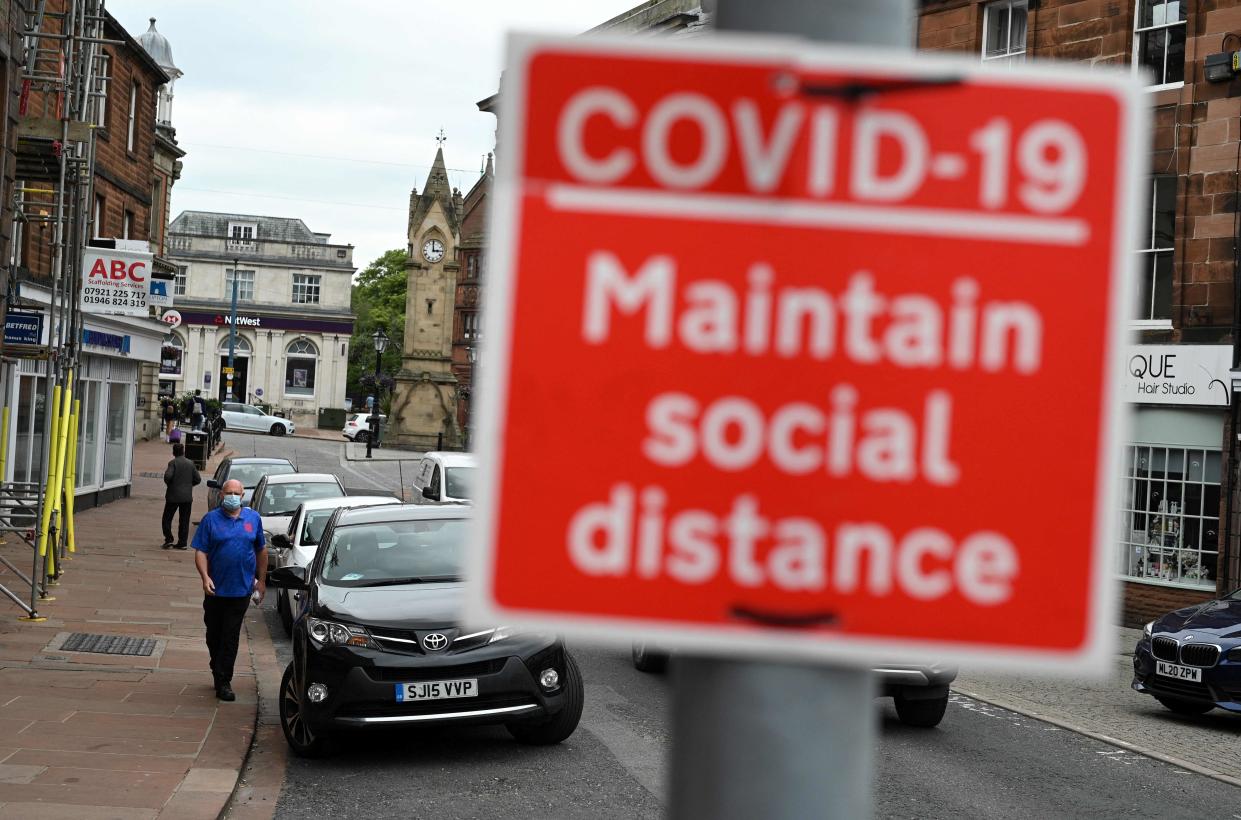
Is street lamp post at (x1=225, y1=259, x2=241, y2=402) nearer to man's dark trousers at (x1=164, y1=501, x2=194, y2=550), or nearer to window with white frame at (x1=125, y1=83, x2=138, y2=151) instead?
window with white frame at (x1=125, y1=83, x2=138, y2=151)

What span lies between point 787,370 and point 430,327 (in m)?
77.1

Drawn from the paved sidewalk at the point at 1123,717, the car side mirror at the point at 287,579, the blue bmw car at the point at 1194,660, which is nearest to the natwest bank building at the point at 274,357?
the paved sidewalk at the point at 1123,717

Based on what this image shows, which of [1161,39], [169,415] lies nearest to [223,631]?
[1161,39]

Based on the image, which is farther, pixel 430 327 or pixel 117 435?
pixel 430 327

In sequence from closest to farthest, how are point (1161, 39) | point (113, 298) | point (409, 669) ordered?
1. point (409, 669)
2. point (1161, 39)
3. point (113, 298)

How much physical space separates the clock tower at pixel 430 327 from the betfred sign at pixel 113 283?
160 ft

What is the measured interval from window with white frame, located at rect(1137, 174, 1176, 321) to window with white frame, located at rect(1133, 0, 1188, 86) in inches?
66.2

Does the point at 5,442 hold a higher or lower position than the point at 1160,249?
lower

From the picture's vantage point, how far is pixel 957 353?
1705mm

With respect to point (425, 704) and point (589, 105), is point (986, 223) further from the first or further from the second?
point (425, 704)

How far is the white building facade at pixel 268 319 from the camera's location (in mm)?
89688

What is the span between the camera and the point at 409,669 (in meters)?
10.2

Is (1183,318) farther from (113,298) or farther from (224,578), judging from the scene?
(113,298)

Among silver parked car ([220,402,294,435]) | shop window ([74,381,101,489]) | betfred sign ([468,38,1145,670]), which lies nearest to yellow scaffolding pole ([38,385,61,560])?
shop window ([74,381,101,489])
